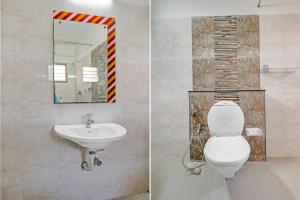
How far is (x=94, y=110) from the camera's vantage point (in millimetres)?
1412

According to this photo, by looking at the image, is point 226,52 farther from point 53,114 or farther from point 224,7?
point 53,114

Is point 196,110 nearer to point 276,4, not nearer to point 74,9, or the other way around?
point 276,4

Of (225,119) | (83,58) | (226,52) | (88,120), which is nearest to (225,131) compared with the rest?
(225,119)

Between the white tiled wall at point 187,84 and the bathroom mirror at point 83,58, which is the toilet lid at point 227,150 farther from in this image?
the bathroom mirror at point 83,58

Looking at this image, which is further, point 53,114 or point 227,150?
point 53,114

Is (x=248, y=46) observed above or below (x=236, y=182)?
above

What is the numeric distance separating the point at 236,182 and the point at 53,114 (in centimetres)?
119

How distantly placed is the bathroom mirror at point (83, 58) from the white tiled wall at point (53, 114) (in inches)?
1.6

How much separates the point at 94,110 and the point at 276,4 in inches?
48.5

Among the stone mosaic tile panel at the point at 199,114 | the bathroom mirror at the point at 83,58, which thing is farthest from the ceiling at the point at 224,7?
the stone mosaic tile panel at the point at 199,114

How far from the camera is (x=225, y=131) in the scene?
1.38 meters

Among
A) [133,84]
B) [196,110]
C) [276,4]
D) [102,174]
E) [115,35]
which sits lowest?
[102,174]

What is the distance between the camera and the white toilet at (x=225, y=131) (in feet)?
3.93

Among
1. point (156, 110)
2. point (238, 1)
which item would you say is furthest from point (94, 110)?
point (238, 1)
